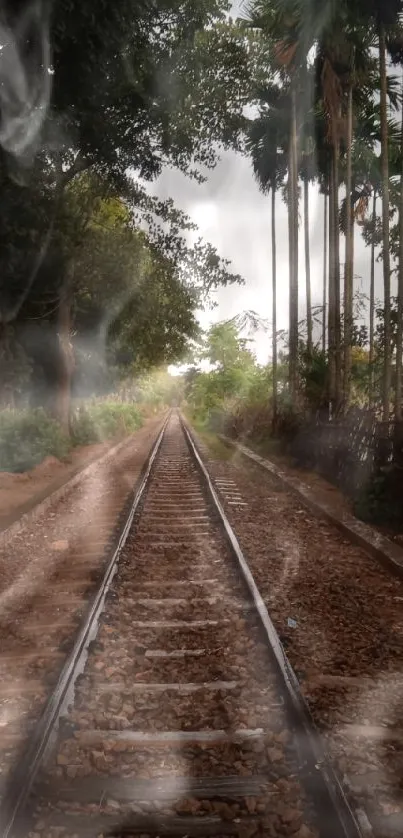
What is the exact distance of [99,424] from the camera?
27.2m

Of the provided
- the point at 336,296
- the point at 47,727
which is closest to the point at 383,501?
the point at 47,727

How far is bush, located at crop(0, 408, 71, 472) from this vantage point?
594 inches

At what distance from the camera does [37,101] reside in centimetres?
1102

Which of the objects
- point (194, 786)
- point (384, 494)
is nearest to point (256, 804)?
point (194, 786)

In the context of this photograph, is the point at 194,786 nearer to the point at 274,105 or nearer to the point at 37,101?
the point at 37,101

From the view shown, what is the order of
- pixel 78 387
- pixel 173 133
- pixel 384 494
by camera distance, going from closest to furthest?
1. pixel 384 494
2. pixel 173 133
3. pixel 78 387

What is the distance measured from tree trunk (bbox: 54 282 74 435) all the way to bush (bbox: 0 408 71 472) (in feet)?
7.75

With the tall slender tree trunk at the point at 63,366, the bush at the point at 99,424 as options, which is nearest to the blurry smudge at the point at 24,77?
the tall slender tree trunk at the point at 63,366

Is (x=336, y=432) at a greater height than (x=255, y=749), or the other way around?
(x=336, y=432)

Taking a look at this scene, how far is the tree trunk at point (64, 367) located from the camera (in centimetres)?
1989

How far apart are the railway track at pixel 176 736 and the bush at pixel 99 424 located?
1803cm

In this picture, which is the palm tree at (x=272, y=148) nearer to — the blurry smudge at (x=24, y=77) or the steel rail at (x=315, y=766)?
the blurry smudge at (x=24, y=77)

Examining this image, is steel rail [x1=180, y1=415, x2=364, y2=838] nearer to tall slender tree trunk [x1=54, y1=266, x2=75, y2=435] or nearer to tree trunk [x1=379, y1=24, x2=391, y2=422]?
tree trunk [x1=379, y1=24, x2=391, y2=422]

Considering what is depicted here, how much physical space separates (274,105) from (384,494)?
16386 mm
